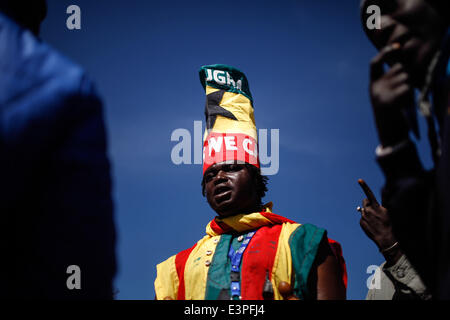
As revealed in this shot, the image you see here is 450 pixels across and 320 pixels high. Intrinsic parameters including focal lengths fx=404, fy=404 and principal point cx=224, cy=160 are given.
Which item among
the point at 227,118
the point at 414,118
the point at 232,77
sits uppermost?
the point at 232,77

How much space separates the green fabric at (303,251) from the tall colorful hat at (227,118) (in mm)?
1213

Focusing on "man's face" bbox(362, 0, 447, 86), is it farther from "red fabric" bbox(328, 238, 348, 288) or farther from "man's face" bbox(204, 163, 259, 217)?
"man's face" bbox(204, 163, 259, 217)

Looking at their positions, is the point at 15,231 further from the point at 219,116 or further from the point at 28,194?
the point at 219,116

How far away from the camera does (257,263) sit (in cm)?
363

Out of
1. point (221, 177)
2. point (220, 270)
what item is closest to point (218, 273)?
point (220, 270)

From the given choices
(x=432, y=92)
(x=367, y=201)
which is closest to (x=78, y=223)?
(x=432, y=92)

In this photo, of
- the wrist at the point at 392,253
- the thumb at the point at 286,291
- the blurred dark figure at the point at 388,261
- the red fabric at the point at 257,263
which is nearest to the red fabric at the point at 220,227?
the red fabric at the point at 257,263

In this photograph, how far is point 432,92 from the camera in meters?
1.87

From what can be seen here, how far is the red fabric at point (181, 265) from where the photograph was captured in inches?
153

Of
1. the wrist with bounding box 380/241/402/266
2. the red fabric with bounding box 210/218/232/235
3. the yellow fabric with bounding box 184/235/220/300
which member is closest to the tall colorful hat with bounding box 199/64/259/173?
the red fabric with bounding box 210/218/232/235

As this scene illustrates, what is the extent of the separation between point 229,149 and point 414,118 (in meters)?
2.87

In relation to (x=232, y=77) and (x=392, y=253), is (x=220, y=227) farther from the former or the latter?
(x=232, y=77)

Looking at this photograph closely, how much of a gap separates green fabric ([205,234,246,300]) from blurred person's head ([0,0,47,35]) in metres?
2.56
